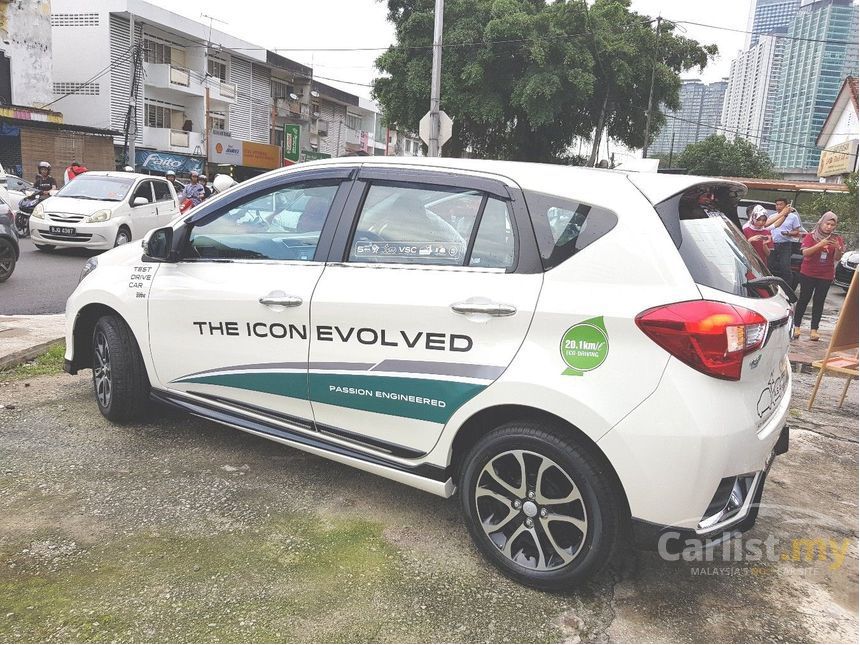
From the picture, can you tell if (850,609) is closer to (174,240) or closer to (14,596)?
(14,596)

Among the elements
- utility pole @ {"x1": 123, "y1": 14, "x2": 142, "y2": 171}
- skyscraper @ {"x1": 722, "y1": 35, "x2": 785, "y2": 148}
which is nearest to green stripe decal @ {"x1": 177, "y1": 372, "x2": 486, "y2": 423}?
utility pole @ {"x1": 123, "y1": 14, "x2": 142, "y2": 171}

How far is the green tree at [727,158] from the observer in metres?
45.7

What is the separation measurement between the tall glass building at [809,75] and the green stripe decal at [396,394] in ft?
85.7

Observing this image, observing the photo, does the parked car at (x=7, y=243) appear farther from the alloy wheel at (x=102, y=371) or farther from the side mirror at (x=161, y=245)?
the side mirror at (x=161, y=245)

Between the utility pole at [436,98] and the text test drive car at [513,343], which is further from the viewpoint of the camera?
the utility pole at [436,98]

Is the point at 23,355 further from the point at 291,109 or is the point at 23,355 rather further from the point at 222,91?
the point at 291,109

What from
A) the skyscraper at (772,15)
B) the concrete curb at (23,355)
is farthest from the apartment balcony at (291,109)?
the concrete curb at (23,355)

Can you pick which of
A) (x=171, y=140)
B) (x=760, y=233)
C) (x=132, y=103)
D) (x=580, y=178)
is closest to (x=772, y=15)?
(x=760, y=233)

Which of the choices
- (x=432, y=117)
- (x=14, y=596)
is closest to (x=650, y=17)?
(x=432, y=117)

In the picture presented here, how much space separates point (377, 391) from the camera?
110 inches

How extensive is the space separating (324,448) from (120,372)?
1525 mm

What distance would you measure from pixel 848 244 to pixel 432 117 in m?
14.2

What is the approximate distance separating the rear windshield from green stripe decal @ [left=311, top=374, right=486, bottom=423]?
0.93 meters

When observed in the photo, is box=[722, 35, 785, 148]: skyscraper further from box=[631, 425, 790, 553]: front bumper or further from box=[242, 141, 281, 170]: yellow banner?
box=[631, 425, 790, 553]: front bumper
